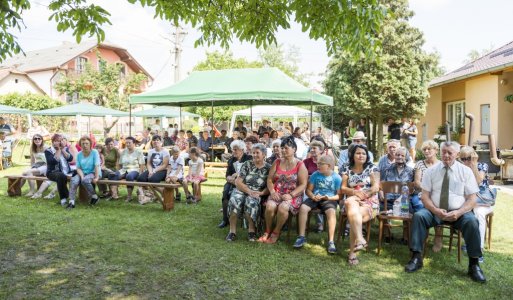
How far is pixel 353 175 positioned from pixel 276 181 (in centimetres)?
100

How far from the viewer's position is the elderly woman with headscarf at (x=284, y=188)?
5.50m

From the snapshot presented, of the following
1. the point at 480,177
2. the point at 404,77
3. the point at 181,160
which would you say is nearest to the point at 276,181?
the point at 480,177

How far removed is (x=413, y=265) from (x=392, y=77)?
15138mm

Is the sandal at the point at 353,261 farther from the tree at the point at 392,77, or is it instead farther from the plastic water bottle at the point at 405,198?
the tree at the point at 392,77

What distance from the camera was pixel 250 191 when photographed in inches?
229

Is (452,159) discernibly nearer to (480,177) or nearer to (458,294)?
(480,177)

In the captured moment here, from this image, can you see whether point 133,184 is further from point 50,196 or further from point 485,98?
point 485,98

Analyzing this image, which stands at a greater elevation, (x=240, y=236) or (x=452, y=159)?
(x=452, y=159)

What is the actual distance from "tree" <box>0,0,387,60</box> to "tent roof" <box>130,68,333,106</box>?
510cm

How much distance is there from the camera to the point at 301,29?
194 inches

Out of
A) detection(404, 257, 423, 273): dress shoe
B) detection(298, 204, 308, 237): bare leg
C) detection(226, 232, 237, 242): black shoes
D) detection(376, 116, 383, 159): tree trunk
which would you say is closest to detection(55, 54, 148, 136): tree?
detection(376, 116, 383, 159): tree trunk

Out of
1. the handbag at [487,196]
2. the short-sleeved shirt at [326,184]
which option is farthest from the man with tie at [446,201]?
the short-sleeved shirt at [326,184]

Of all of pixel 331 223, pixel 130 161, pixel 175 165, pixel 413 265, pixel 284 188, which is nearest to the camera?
pixel 413 265

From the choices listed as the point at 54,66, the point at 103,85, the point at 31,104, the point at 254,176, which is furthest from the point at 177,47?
the point at 254,176
